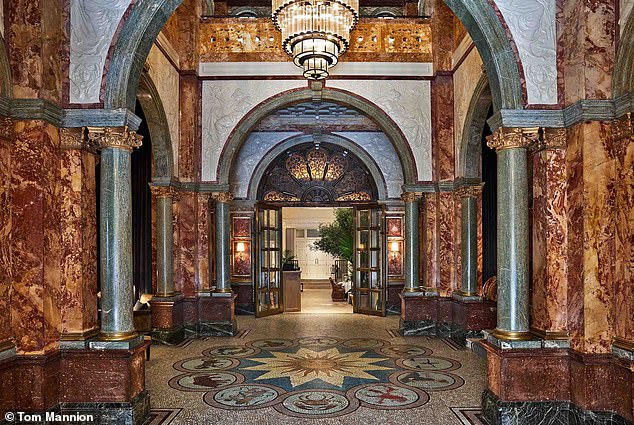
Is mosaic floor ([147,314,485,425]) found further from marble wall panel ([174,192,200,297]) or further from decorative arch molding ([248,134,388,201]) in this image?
decorative arch molding ([248,134,388,201])

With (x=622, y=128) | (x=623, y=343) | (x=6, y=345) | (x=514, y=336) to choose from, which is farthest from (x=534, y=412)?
(x=6, y=345)

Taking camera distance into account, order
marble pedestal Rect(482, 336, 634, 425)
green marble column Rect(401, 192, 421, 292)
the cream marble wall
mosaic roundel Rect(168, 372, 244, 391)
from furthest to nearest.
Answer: green marble column Rect(401, 192, 421, 292) → the cream marble wall → mosaic roundel Rect(168, 372, 244, 391) → marble pedestal Rect(482, 336, 634, 425)

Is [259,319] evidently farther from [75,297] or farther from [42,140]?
[42,140]

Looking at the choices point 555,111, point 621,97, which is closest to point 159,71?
point 555,111

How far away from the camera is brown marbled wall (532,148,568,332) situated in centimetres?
488

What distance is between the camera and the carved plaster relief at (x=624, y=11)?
4.38m

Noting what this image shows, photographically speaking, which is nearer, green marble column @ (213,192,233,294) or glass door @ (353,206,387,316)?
green marble column @ (213,192,233,294)

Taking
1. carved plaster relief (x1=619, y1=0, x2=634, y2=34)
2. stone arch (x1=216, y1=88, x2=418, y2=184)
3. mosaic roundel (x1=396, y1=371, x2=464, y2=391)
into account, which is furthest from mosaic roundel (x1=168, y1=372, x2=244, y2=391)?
carved plaster relief (x1=619, y1=0, x2=634, y2=34)

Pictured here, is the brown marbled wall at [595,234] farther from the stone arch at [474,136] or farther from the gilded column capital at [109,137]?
the gilded column capital at [109,137]

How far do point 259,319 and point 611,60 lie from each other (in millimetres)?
9097

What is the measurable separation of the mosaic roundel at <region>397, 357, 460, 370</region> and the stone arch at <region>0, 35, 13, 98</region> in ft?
19.1

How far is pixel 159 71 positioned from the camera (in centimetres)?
808

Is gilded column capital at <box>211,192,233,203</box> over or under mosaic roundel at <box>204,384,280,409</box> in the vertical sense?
over

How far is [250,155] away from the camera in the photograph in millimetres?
12867
